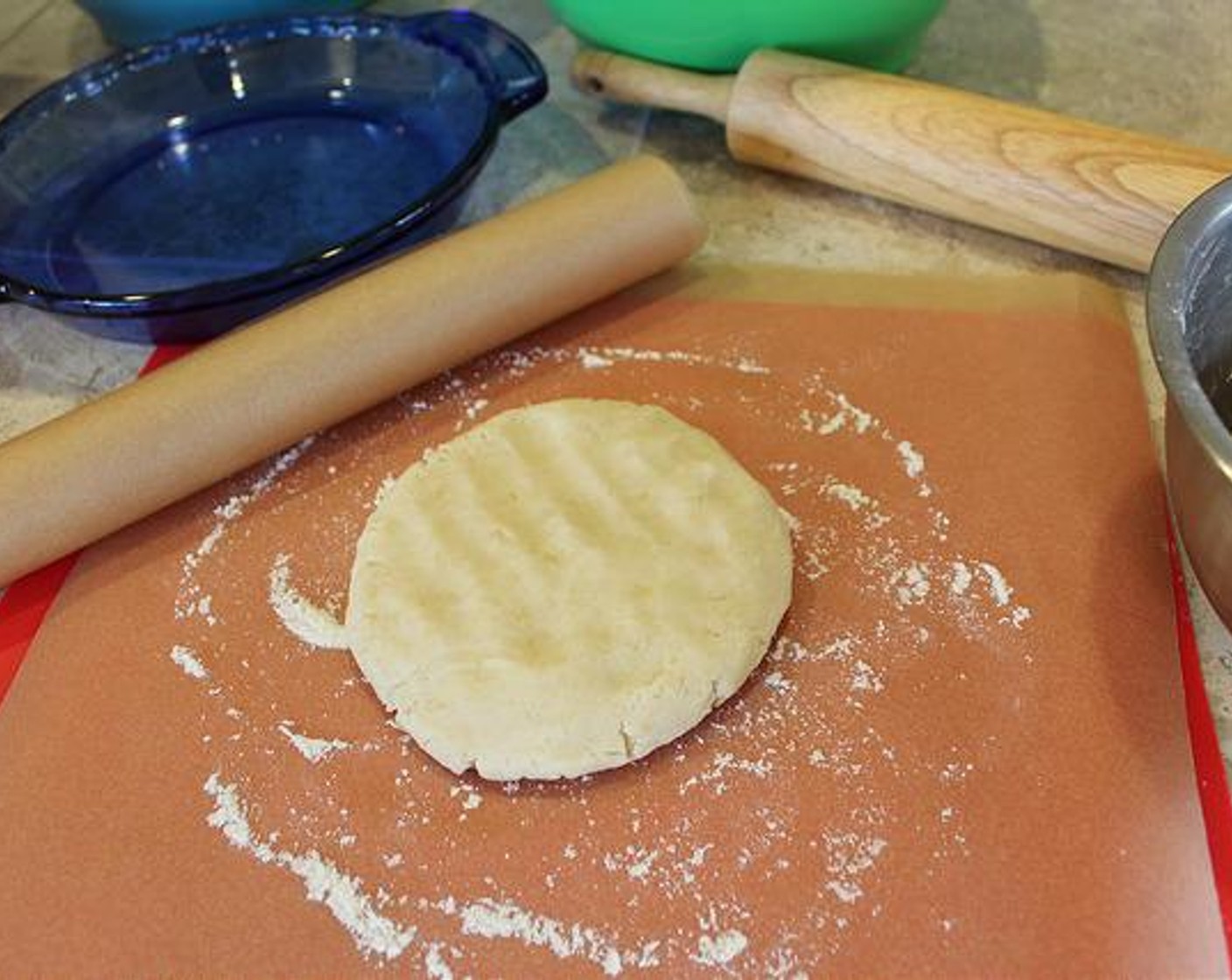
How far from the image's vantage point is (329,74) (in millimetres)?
1244

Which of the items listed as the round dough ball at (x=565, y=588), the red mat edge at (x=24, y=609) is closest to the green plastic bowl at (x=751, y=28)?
the round dough ball at (x=565, y=588)

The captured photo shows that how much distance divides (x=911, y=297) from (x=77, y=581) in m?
0.73

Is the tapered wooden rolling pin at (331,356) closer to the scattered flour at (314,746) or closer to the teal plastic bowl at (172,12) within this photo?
the scattered flour at (314,746)

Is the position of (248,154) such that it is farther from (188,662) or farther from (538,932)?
(538,932)

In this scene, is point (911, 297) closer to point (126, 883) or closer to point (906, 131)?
point (906, 131)

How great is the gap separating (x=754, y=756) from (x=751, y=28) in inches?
29.5

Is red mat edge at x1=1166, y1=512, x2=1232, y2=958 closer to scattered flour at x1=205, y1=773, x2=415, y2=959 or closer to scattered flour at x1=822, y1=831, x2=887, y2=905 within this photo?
scattered flour at x1=822, y1=831, x2=887, y2=905

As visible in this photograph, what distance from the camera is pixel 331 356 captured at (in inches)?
37.1

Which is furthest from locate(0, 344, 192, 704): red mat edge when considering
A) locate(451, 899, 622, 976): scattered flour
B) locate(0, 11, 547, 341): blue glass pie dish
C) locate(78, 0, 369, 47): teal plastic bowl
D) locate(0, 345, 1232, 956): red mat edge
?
locate(78, 0, 369, 47): teal plastic bowl

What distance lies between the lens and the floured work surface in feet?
2.32

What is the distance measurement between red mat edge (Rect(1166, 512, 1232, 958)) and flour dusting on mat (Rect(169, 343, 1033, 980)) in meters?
0.11

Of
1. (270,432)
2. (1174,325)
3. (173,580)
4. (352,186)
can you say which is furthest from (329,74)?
(1174,325)

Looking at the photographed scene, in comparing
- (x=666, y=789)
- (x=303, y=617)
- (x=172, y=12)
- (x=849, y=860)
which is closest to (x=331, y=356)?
(x=303, y=617)

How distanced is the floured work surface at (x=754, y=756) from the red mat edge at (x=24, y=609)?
0.05 feet
